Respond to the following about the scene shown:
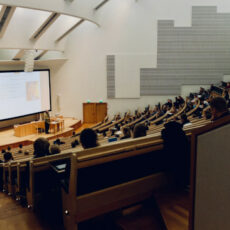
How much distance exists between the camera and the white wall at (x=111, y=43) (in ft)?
41.0

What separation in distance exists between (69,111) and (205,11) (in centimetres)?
750

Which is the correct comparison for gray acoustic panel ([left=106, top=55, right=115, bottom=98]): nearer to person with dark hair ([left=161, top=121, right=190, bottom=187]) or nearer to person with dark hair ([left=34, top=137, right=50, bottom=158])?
person with dark hair ([left=34, top=137, right=50, bottom=158])

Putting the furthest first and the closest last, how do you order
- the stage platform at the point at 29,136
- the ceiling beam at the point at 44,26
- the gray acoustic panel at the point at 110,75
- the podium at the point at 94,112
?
the podium at the point at 94,112 < the gray acoustic panel at the point at 110,75 < the stage platform at the point at 29,136 < the ceiling beam at the point at 44,26

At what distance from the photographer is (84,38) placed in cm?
1302

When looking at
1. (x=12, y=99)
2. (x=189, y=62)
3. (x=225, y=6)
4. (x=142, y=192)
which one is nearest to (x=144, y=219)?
(x=142, y=192)

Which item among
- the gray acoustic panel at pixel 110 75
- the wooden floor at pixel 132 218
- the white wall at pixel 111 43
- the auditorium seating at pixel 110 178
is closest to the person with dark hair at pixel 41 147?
the wooden floor at pixel 132 218

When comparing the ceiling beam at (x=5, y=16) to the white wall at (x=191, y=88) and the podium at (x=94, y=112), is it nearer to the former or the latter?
the podium at (x=94, y=112)

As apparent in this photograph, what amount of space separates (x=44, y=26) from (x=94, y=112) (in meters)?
4.66

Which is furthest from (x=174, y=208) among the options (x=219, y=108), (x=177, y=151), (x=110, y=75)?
(x=110, y=75)

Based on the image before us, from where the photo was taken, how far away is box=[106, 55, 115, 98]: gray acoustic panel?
42.4 feet

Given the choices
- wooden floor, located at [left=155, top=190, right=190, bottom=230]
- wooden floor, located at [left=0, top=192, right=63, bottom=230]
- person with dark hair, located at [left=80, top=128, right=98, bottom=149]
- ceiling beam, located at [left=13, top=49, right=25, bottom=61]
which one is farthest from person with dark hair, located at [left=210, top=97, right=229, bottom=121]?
ceiling beam, located at [left=13, top=49, right=25, bottom=61]

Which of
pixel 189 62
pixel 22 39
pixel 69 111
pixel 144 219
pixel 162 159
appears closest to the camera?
pixel 144 219

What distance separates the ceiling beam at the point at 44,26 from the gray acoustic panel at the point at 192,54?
4742 mm

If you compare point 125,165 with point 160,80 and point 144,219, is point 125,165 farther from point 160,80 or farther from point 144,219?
point 160,80
